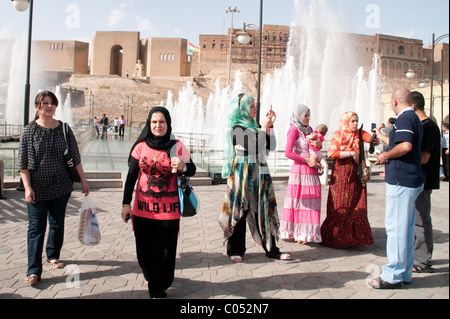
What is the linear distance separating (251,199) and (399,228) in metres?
1.43

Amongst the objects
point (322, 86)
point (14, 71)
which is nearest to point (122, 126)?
point (322, 86)

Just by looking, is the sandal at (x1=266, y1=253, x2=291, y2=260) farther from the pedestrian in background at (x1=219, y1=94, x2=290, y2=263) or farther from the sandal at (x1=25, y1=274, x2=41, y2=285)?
the sandal at (x1=25, y1=274, x2=41, y2=285)

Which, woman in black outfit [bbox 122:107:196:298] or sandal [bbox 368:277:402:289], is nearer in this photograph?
woman in black outfit [bbox 122:107:196:298]

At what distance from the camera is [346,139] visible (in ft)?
→ 14.7

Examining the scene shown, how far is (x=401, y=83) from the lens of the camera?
61.7 metres

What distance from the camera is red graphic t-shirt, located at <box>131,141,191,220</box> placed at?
3.11m

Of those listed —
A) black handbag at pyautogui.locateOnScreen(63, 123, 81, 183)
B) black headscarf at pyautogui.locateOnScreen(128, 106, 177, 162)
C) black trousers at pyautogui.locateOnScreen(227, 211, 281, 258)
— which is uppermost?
black headscarf at pyautogui.locateOnScreen(128, 106, 177, 162)

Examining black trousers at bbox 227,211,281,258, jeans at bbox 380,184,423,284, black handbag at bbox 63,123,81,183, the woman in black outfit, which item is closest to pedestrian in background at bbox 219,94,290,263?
black trousers at bbox 227,211,281,258

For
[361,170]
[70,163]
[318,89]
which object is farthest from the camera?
[318,89]

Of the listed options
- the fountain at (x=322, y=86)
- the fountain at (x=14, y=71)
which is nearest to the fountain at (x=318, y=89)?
the fountain at (x=322, y=86)

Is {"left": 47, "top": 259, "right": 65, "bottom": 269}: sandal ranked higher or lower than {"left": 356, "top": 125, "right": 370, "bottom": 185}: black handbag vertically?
lower

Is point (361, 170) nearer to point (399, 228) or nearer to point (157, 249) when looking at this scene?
point (399, 228)

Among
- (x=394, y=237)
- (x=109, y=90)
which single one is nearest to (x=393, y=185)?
(x=394, y=237)

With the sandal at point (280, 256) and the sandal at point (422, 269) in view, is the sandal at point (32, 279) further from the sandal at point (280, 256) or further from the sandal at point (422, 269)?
the sandal at point (422, 269)
